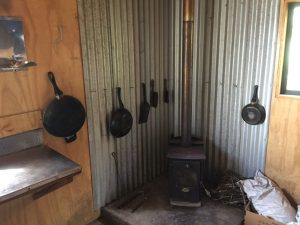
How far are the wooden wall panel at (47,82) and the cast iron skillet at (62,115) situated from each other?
0.23 ft

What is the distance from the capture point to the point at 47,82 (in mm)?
1684

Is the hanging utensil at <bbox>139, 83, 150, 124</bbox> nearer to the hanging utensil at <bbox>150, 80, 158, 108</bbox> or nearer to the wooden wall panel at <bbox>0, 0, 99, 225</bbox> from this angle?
the hanging utensil at <bbox>150, 80, 158, 108</bbox>

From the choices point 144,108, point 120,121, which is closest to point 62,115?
point 120,121

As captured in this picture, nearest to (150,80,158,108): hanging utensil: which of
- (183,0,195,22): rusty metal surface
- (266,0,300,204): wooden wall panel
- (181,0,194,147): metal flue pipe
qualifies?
(181,0,194,147): metal flue pipe

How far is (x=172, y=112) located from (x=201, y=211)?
3.13ft

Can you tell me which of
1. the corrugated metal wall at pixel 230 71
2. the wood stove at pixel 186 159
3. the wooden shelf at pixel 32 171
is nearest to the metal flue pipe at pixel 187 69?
the wood stove at pixel 186 159

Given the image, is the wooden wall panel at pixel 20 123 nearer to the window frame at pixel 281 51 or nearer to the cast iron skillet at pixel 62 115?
the cast iron skillet at pixel 62 115

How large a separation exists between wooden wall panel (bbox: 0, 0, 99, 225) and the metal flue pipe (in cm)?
83

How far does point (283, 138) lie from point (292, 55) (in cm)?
60

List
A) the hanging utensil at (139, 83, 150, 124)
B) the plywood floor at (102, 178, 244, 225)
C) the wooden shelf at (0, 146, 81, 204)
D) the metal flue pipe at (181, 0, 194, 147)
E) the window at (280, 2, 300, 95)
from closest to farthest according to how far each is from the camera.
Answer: the wooden shelf at (0, 146, 81, 204), the window at (280, 2, 300, 95), the plywood floor at (102, 178, 244, 225), the metal flue pipe at (181, 0, 194, 147), the hanging utensil at (139, 83, 150, 124)

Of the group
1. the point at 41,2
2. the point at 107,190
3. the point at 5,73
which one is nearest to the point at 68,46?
the point at 41,2

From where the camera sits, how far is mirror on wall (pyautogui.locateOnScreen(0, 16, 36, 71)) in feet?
4.78

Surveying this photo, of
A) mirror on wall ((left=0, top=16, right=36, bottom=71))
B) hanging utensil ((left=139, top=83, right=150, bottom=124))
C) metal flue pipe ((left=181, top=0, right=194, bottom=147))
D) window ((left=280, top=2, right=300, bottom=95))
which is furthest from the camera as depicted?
hanging utensil ((left=139, top=83, right=150, bottom=124))

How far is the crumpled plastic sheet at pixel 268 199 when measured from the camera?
1868 millimetres
